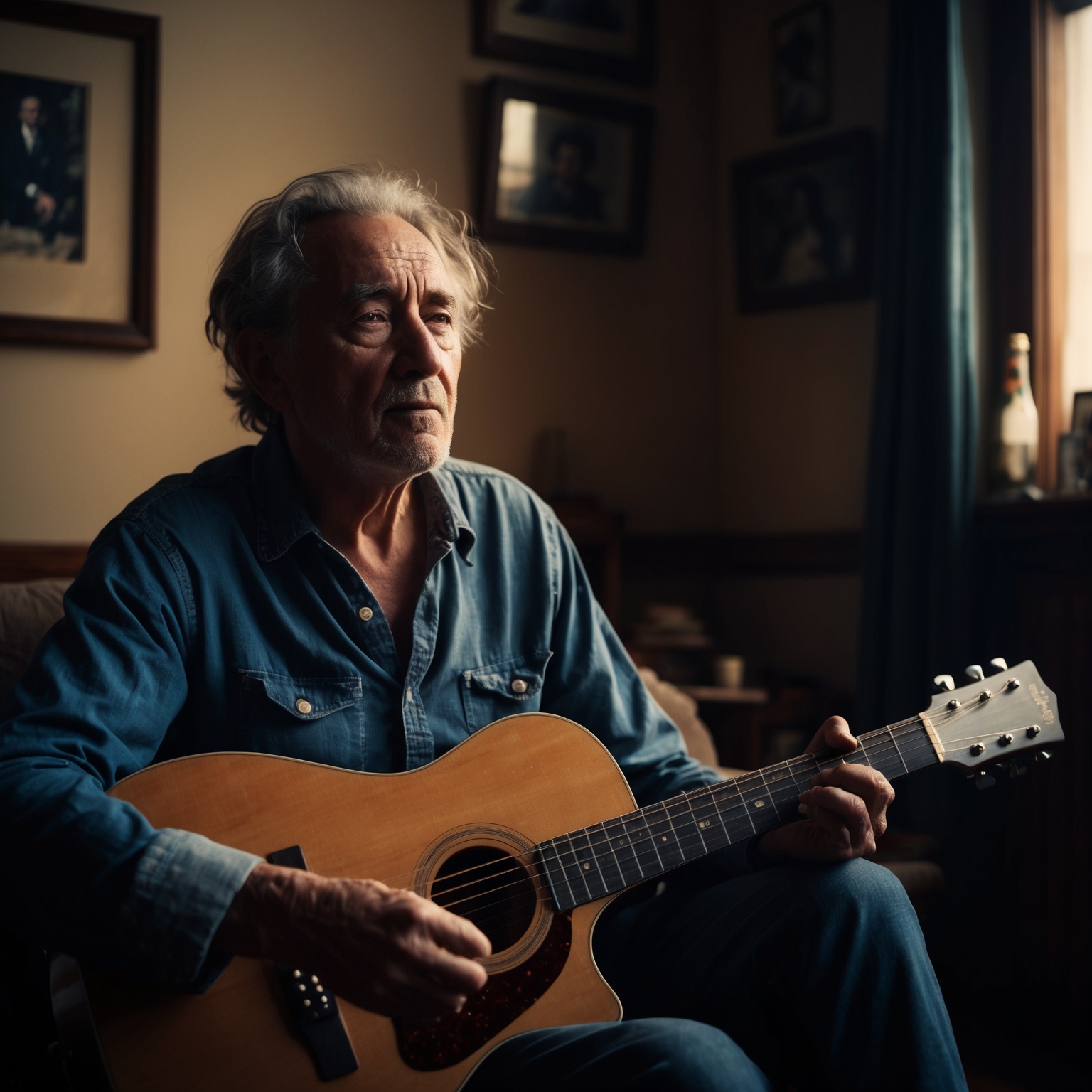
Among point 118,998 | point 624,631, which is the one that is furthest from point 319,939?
point 624,631

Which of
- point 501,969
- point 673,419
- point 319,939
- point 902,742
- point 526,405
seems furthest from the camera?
point 673,419

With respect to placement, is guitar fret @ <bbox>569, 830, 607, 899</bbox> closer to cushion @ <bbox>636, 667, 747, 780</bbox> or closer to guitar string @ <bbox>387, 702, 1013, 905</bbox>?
guitar string @ <bbox>387, 702, 1013, 905</bbox>

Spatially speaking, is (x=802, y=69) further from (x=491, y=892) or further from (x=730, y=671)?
(x=491, y=892)

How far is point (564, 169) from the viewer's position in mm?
3129

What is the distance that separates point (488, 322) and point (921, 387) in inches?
50.2

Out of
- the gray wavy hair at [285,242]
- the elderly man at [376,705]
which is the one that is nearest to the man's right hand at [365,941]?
the elderly man at [376,705]

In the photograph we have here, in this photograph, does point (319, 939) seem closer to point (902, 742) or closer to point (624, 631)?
point (902, 742)

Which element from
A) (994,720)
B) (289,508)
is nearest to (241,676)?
(289,508)

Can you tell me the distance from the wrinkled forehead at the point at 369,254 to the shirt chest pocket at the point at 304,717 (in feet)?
1.80

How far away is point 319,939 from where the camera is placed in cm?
99

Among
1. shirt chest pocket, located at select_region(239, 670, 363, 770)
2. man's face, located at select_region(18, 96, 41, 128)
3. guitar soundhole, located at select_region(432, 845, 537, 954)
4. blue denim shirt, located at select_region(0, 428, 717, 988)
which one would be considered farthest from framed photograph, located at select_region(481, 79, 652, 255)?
guitar soundhole, located at select_region(432, 845, 537, 954)

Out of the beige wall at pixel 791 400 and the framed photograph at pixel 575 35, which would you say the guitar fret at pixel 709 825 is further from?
the framed photograph at pixel 575 35

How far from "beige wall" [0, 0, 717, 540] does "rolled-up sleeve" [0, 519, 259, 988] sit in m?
1.52

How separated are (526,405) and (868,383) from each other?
3.29 feet
